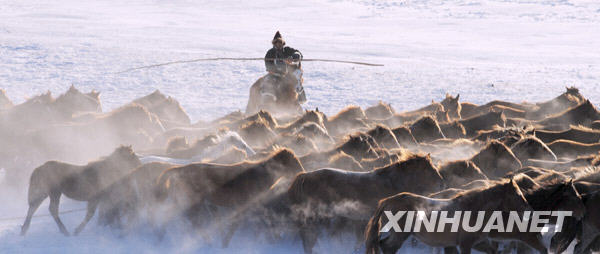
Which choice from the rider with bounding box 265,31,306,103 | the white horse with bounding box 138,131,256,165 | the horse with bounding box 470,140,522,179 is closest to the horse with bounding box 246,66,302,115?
the rider with bounding box 265,31,306,103

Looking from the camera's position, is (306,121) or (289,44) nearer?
(306,121)

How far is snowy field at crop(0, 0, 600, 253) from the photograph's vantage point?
17.4 meters

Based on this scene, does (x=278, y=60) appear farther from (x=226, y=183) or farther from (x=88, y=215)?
(x=226, y=183)

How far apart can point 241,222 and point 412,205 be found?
2.27 m

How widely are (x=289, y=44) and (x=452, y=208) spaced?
24.7 m

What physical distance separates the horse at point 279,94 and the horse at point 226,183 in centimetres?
631

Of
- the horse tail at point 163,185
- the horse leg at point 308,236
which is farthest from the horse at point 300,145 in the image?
the horse leg at point 308,236

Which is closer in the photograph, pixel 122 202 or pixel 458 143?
pixel 122 202

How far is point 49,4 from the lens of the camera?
45.2 metres

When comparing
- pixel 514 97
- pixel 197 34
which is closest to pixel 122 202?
pixel 514 97

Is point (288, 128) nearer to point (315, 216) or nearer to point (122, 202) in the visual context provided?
point (122, 202)

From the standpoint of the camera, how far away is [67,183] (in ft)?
23.5

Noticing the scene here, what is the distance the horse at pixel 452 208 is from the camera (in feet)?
16.4

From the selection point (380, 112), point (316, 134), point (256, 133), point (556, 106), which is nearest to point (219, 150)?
point (256, 133)
